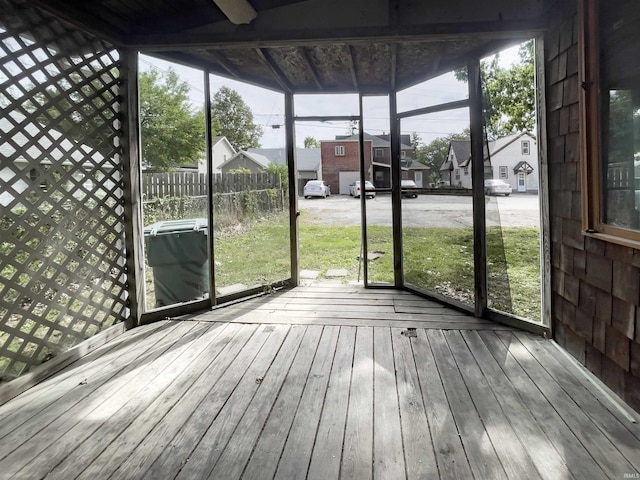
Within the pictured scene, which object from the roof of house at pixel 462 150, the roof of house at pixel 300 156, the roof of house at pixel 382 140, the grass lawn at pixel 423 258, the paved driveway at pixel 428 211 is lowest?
the grass lawn at pixel 423 258

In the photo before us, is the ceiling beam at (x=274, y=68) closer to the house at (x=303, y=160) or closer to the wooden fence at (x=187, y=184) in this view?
the house at (x=303, y=160)

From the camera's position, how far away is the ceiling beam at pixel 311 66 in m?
3.08

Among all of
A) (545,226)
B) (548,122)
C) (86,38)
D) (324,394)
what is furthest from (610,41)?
(86,38)

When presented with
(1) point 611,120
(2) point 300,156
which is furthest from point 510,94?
(2) point 300,156

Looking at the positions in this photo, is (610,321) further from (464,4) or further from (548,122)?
(464,4)

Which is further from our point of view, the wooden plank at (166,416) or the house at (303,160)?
the house at (303,160)

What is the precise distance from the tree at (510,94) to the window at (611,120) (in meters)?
0.72

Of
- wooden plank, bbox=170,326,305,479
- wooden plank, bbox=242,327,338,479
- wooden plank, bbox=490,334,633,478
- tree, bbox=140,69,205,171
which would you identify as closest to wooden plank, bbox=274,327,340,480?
wooden plank, bbox=242,327,338,479

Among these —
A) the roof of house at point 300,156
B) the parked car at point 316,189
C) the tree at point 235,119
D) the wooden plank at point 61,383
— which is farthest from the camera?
the parked car at point 316,189

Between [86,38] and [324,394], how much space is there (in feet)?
9.31

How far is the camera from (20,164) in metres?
2.14

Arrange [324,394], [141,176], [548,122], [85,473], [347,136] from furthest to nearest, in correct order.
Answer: [347,136] → [141,176] → [548,122] → [324,394] → [85,473]

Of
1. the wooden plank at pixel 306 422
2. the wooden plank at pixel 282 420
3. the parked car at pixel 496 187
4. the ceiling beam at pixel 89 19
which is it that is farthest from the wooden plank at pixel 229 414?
the ceiling beam at pixel 89 19

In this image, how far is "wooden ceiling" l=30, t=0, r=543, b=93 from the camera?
2.55 metres
